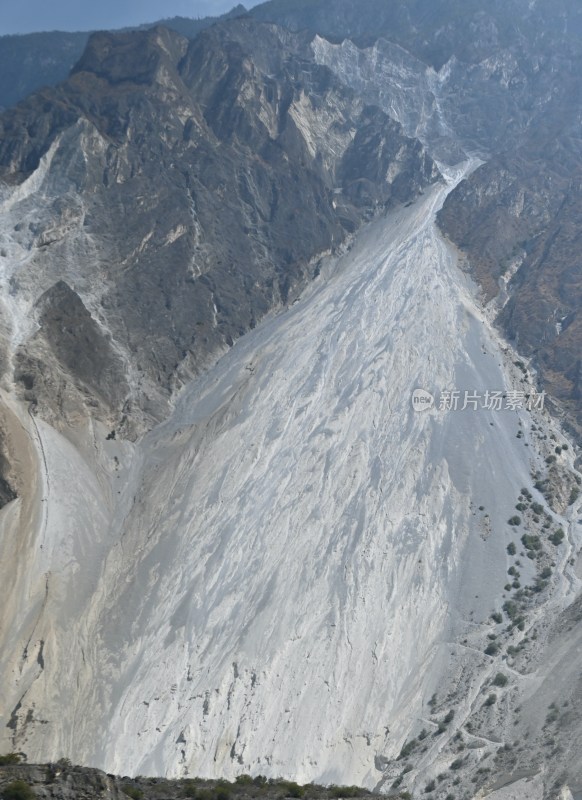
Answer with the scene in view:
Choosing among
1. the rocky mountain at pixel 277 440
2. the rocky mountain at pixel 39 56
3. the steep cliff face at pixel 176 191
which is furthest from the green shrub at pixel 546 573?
the rocky mountain at pixel 39 56

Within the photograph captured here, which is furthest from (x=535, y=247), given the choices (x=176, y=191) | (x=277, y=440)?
(x=277, y=440)

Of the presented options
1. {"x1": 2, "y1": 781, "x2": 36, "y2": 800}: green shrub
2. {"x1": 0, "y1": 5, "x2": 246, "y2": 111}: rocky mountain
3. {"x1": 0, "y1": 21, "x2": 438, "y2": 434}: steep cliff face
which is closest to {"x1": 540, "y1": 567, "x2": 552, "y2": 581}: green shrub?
{"x1": 0, "y1": 21, "x2": 438, "y2": 434}: steep cliff face

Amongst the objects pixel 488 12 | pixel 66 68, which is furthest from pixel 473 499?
pixel 66 68

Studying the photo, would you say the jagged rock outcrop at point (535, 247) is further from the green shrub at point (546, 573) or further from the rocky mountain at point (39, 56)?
the rocky mountain at point (39, 56)

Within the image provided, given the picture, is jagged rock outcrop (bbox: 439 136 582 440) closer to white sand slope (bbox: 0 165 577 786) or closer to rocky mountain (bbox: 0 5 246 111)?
white sand slope (bbox: 0 165 577 786)

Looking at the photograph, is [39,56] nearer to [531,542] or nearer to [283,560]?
[283,560]

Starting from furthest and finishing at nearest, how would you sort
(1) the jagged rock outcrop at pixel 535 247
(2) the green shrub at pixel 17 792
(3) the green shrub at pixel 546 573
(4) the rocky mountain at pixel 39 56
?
1. (4) the rocky mountain at pixel 39 56
2. (1) the jagged rock outcrop at pixel 535 247
3. (3) the green shrub at pixel 546 573
4. (2) the green shrub at pixel 17 792

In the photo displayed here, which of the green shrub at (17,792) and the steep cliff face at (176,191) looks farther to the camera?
the steep cliff face at (176,191)
